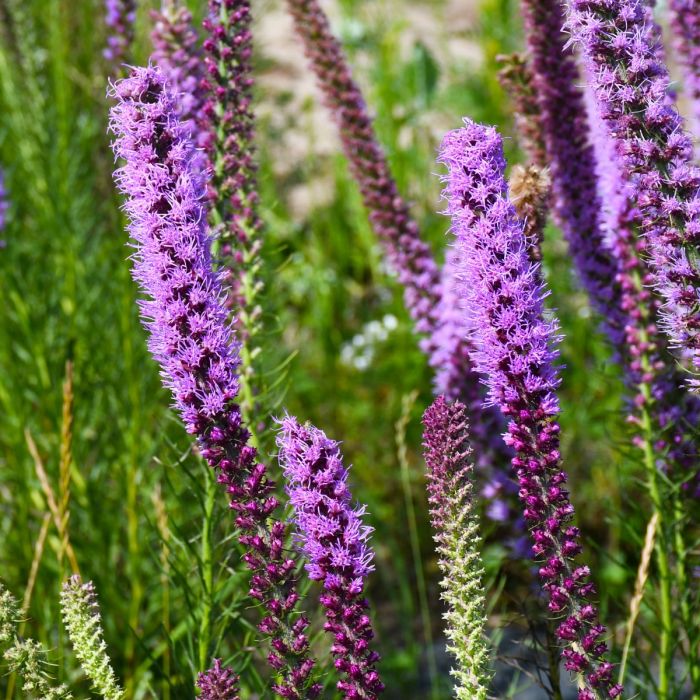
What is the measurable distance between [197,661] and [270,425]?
0.88 m

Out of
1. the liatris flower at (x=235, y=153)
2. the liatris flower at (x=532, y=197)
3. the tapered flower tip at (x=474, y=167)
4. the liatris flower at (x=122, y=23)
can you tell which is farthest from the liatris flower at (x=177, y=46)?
the tapered flower tip at (x=474, y=167)

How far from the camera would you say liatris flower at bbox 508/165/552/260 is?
7.68 feet

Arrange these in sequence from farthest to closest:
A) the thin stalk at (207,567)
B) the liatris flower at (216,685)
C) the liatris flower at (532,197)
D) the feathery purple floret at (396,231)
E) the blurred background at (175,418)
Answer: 1. the feathery purple floret at (396,231)
2. the blurred background at (175,418)
3. the thin stalk at (207,567)
4. the liatris flower at (532,197)
5. the liatris flower at (216,685)

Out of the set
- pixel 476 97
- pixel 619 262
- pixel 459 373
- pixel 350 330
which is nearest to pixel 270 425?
pixel 459 373

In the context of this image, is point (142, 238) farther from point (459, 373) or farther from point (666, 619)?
point (666, 619)

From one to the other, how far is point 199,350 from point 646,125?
103cm

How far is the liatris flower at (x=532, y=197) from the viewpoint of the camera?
7.68 feet

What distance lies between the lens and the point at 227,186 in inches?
106

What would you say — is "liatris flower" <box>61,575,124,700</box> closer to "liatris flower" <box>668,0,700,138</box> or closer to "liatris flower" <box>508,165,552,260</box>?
"liatris flower" <box>508,165,552,260</box>

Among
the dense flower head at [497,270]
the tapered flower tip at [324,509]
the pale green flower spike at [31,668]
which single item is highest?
the dense flower head at [497,270]

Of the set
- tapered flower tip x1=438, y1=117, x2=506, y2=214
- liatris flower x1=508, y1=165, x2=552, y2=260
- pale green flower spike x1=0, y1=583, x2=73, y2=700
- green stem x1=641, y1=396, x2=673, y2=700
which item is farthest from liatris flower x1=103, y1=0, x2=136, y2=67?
pale green flower spike x1=0, y1=583, x2=73, y2=700

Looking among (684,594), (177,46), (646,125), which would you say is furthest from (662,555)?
(177,46)

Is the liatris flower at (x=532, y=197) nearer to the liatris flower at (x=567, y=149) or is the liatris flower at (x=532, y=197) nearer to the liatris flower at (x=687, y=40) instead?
the liatris flower at (x=567, y=149)

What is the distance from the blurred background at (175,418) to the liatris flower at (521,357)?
1.82 feet
